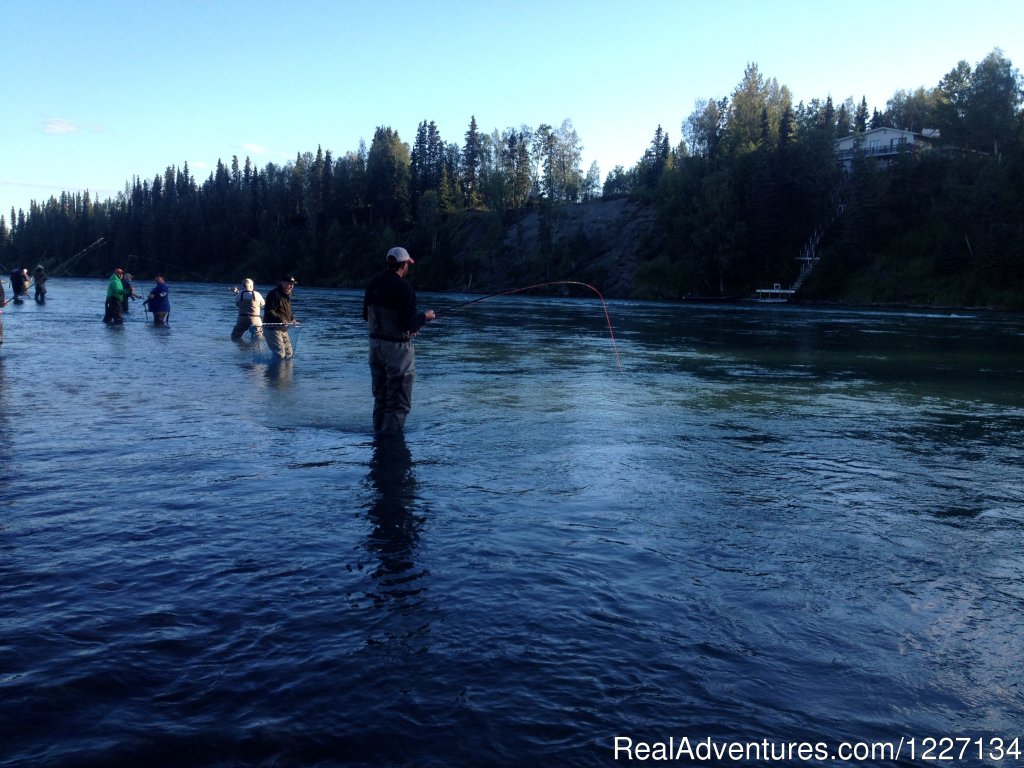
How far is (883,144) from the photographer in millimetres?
108375

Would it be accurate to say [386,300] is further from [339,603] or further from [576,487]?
[339,603]

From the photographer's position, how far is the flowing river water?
374 centimetres

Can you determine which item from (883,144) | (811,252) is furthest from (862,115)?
(811,252)

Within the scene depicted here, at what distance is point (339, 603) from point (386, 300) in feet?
18.6

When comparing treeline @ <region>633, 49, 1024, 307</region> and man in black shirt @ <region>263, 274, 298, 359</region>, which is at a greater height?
treeline @ <region>633, 49, 1024, 307</region>

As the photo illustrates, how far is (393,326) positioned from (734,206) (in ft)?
281

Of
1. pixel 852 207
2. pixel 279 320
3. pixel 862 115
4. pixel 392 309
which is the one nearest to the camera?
pixel 392 309

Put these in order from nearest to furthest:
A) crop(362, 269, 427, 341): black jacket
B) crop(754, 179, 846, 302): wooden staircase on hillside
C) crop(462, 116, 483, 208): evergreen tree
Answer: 1. crop(362, 269, 427, 341): black jacket
2. crop(754, 179, 846, 302): wooden staircase on hillside
3. crop(462, 116, 483, 208): evergreen tree

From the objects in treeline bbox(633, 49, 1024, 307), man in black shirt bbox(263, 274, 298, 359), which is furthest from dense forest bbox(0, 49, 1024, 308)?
man in black shirt bbox(263, 274, 298, 359)

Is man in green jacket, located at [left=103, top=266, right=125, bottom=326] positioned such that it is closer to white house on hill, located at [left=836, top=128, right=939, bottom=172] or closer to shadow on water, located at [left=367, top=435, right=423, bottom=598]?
shadow on water, located at [left=367, top=435, right=423, bottom=598]

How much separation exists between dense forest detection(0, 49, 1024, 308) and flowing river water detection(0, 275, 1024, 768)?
103ft

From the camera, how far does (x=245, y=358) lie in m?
20.5

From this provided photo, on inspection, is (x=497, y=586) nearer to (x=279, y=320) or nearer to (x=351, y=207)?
(x=279, y=320)

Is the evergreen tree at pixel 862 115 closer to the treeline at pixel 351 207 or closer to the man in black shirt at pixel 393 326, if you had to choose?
the treeline at pixel 351 207
